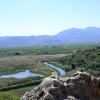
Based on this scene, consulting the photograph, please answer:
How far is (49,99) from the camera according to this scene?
1255 cm

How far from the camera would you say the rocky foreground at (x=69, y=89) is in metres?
13.0

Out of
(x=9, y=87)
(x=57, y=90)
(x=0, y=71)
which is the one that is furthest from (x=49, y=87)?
(x=0, y=71)

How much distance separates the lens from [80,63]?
109812 mm

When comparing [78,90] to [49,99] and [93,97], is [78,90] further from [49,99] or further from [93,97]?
[49,99]

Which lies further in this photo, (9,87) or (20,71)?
(20,71)

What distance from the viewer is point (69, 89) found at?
44.9 feet

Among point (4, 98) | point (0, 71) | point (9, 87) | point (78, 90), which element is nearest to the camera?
point (78, 90)

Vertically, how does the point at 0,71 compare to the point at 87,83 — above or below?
below

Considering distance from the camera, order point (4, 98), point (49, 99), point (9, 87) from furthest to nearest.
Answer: point (9, 87), point (4, 98), point (49, 99)

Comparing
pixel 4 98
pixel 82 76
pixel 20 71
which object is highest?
pixel 82 76

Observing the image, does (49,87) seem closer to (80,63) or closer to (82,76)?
(82,76)

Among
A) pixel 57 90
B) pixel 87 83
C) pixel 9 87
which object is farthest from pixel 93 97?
pixel 9 87

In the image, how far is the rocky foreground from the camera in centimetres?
1305

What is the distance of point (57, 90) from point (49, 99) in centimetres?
79
